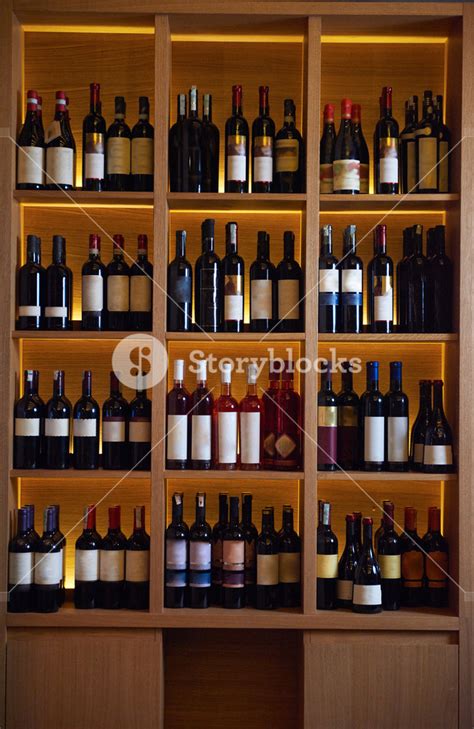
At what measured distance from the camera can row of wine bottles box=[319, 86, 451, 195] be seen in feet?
7.61

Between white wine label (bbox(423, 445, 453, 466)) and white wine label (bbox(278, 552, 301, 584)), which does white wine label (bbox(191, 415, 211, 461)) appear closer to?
white wine label (bbox(278, 552, 301, 584))

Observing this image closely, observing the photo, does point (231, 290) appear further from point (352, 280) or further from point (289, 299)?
point (352, 280)

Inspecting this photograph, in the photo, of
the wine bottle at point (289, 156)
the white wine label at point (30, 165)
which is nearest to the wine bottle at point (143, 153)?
the white wine label at point (30, 165)

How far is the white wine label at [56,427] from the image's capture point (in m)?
2.29

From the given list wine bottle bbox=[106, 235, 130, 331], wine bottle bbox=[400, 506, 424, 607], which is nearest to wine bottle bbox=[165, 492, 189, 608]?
wine bottle bbox=[106, 235, 130, 331]

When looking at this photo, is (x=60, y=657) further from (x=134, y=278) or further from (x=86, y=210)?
(x=86, y=210)

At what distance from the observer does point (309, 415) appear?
2285mm

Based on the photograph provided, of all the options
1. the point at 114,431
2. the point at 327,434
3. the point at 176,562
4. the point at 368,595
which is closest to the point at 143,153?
the point at 114,431

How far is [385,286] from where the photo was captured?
7.56 feet

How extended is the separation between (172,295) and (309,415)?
53 centimetres

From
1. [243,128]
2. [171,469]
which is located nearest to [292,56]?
[243,128]

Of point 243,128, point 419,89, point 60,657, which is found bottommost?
point 60,657

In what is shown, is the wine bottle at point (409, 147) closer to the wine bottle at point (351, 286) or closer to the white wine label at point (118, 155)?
the wine bottle at point (351, 286)

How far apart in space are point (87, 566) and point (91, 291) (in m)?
0.80
